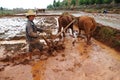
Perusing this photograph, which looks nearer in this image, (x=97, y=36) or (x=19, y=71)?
(x=19, y=71)

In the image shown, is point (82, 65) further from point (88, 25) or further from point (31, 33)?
point (88, 25)

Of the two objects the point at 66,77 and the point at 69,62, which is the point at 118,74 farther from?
the point at 69,62

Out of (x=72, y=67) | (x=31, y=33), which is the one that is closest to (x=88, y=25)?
(x=72, y=67)

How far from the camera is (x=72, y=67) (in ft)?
24.6

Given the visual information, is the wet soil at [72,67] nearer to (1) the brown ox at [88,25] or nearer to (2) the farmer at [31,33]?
(2) the farmer at [31,33]

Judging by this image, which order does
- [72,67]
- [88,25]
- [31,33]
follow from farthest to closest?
[88,25]
[31,33]
[72,67]

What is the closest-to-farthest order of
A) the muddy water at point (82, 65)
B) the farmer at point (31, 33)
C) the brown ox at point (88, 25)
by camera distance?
1. the muddy water at point (82, 65)
2. the farmer at point (31, 33)
3. the brown ox at point (88, 25)

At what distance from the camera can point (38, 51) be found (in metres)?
8.70

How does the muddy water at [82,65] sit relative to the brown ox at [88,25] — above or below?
below

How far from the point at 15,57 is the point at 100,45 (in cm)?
429

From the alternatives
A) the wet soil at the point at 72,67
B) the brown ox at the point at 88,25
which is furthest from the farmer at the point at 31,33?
the brown ox at the point at 88,25

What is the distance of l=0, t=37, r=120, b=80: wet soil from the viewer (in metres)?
6.60

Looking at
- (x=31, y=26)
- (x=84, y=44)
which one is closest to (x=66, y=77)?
(x=31, y=26)

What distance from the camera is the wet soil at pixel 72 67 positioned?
21.6 feet
